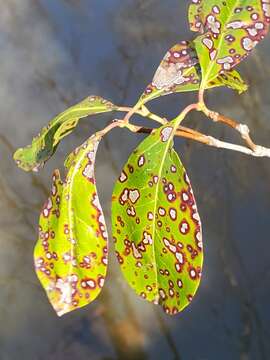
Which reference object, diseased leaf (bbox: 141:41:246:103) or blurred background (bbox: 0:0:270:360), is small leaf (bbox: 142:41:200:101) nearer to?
diseased leaf (bbox: 141:41:246:103)

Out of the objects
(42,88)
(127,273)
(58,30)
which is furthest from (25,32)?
(127,273)

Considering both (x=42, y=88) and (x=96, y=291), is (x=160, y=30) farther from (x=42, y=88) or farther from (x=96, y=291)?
(x=96, y=291)

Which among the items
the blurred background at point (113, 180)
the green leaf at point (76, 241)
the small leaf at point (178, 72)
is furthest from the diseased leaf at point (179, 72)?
the blurred background at point (113, 180)

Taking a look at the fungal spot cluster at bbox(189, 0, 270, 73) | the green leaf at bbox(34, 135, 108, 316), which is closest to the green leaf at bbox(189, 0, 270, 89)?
the fungal spot cluster at bbox(189, 0, 270, 73)

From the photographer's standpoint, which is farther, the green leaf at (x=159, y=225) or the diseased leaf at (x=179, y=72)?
the diseased leaf at (x=179, y=72)

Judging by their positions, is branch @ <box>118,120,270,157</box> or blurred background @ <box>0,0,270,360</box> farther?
blurred background @ <box>0,0,270,360</box>

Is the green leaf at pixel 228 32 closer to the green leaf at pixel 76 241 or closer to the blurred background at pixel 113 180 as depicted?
the green leaf at pixel 76 241
